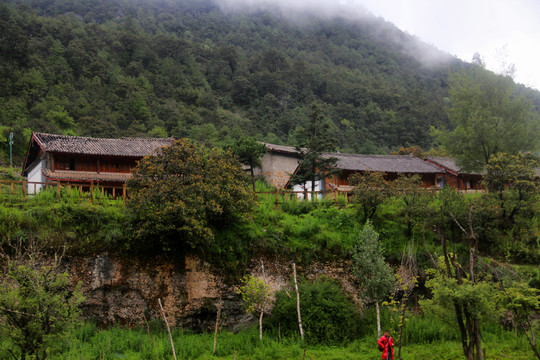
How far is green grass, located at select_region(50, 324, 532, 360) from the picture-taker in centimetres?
1392

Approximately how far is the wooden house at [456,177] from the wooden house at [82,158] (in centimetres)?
2134

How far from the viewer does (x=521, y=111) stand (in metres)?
25.4

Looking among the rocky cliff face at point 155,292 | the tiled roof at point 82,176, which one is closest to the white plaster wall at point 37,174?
the tiled roof at point 82,176

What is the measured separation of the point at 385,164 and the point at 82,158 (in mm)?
21323

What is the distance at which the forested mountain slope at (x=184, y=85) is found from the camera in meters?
48.9

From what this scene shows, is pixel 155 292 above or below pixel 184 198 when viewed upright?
below

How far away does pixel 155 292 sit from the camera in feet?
54.4

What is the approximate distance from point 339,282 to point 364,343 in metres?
3.64

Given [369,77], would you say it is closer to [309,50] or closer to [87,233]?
[309,50]

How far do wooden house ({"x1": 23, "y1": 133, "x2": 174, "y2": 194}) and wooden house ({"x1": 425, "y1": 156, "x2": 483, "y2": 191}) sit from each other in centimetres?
2134

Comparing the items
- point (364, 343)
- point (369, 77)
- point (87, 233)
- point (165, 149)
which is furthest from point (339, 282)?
point (369, 77)

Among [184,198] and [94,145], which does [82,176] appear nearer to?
[94,145]

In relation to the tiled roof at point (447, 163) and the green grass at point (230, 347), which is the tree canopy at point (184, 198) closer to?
the green grass at point (230, 347)

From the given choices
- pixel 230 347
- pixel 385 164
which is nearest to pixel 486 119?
pixel 385 164
